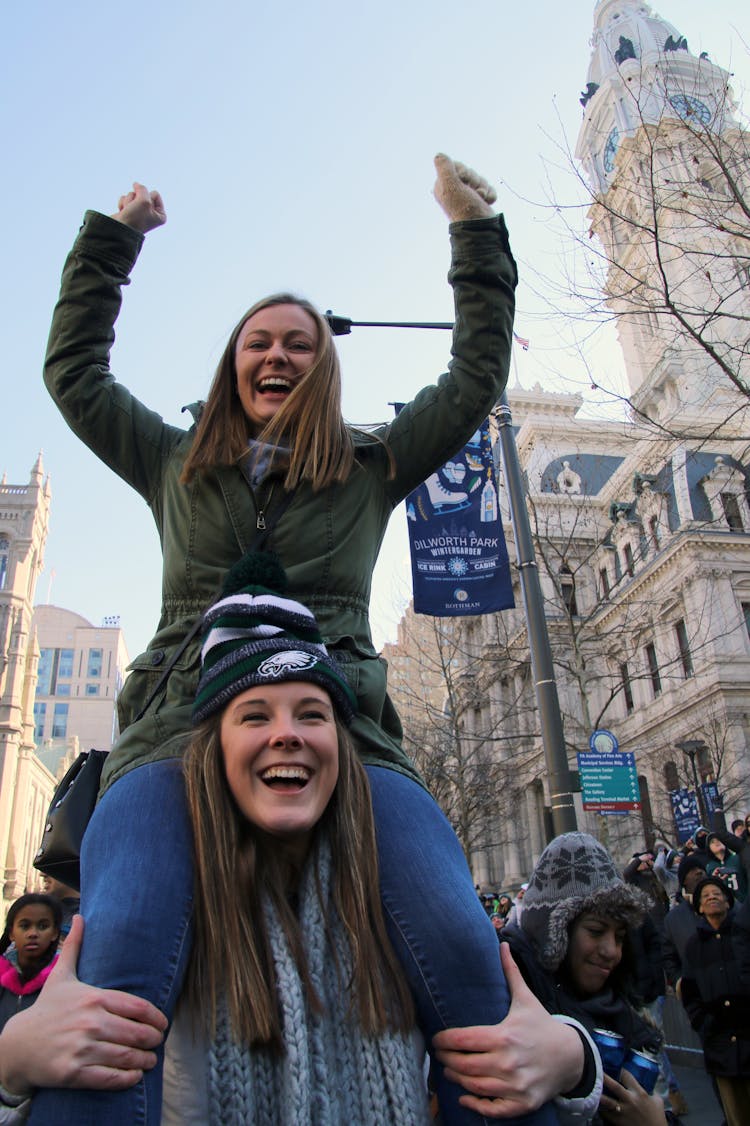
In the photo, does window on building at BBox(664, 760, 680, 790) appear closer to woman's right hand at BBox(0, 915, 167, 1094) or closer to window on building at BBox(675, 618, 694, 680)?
window on building at BBox(675, 618, 694, 680)

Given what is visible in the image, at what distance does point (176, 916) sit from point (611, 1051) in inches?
81.8

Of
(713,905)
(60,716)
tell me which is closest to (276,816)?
(713,905)

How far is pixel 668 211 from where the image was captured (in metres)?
12.7

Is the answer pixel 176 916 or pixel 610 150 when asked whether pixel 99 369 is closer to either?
pixel 176 916

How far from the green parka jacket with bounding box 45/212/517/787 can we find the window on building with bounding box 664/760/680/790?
3265cm

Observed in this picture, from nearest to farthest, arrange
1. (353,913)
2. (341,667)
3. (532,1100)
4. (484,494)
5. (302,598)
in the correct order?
(532,1100) → (353,913) → (341,667) → (302,598) → (484,494)

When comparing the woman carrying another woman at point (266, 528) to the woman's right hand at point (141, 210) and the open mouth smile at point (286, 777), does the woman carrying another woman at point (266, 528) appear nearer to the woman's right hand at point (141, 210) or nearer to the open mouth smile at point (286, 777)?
the woman's right hand at point (141, 210)

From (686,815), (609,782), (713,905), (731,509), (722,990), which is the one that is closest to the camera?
(722,990)

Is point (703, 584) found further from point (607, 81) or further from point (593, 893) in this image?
point (607, 81)

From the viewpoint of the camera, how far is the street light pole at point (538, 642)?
8940 mm

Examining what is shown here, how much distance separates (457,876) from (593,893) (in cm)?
218

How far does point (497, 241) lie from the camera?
2564 mm

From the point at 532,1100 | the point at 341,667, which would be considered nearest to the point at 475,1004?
the point at 532,1100

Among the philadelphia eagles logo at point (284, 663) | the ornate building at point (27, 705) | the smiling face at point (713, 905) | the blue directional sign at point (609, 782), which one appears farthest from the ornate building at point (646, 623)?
the ornate building at point (27, 705)
